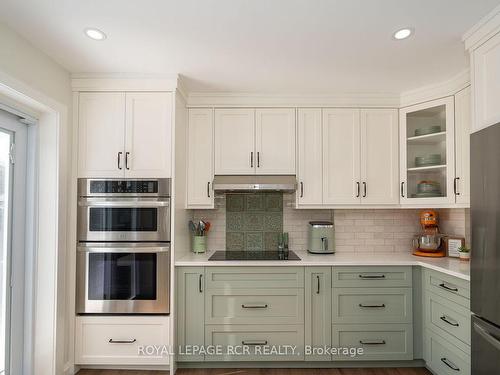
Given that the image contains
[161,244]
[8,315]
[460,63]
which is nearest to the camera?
[8,315]

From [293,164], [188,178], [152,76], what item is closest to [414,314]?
[293,164]

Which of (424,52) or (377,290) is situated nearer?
(424,52)

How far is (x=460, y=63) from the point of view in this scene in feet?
7.93

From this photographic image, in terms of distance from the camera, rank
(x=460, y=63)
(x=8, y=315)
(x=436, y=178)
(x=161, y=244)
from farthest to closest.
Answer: (x=436, y=178) < (x=161, y=244) < (x=460, y=63) < (x=8, y=315)

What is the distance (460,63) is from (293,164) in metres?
1.51

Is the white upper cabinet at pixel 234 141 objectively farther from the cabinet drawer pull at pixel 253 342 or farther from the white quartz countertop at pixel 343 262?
the cabinet drawer pull at pixel 253 342

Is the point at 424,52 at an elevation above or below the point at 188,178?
above

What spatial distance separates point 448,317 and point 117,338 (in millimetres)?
2557

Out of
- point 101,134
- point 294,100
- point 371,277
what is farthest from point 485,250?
point 101,134

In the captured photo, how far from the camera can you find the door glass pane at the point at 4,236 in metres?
2.14

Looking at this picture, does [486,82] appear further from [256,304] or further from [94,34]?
[94,34]

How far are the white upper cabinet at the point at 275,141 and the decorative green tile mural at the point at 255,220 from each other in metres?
0.41

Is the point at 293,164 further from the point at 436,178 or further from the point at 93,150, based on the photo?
the point at 93,150

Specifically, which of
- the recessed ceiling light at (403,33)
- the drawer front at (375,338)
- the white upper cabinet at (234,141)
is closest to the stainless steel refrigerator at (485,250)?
the recessed ceiling light at (403,33)
